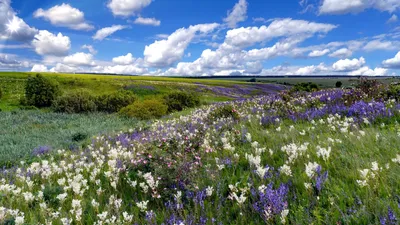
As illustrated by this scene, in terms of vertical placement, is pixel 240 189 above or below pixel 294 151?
below

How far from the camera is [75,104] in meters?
23.9

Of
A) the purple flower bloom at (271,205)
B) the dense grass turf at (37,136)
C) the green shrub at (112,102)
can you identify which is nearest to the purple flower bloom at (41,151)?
the dense grass turf at (37,136)

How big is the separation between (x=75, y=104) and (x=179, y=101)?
30.5 feet

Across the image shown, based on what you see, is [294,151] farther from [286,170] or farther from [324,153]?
[286,170]

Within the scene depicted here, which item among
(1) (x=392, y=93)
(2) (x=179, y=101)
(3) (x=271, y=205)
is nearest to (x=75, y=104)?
(2) (x=179, y=101)

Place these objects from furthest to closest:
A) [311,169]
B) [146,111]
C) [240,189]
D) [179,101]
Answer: [179,101]
[146,111]
[311,169]
[240,189]

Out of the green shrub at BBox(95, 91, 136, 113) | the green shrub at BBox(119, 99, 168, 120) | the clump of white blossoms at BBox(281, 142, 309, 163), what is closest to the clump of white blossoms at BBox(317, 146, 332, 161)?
the clump of white blossoms at BBox(281, 142, 309, 163)

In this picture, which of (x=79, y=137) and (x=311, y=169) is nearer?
(x=311, y=169)

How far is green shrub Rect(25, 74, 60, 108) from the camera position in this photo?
93.1 feet

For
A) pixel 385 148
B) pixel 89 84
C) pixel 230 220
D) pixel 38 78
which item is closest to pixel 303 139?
pixel 385 148

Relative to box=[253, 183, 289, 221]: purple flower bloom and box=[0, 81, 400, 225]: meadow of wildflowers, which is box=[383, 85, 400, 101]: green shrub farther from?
box=[253, 183, 289, 221]: purple flower bloom

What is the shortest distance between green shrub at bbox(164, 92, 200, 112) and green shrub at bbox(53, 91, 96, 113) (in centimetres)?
675

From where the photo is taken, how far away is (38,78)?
1119 inches

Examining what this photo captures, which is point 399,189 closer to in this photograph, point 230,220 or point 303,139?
point 230,220
